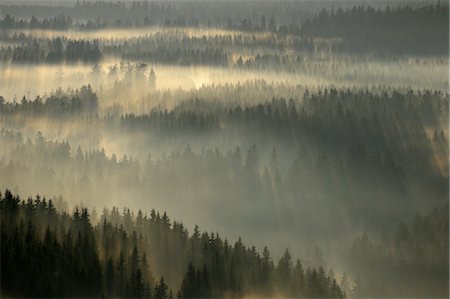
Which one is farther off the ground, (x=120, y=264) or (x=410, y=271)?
(x=410, y=271)

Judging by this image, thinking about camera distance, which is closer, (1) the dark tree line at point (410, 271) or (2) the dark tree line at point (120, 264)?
(2) the dark tree line at point (120, 264)

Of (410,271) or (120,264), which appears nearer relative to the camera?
(120,264)

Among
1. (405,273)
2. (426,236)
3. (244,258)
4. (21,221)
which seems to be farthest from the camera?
(426,236)

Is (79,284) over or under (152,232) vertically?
under

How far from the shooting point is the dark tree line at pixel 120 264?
9989 centimetres

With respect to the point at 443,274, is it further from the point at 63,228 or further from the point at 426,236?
the point at 63,228

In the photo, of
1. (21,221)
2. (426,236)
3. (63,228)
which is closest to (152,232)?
(63,228)

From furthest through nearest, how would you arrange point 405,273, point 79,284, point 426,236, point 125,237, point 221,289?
point 426,236, point 405,273, point 125,237, point 221,289, point 79,284

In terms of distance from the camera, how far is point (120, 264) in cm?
10944

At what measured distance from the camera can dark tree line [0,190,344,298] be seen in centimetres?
9989

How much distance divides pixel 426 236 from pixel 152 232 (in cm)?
8630

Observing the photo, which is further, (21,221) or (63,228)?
(63,228)

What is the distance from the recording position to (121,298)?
104188 millimetres

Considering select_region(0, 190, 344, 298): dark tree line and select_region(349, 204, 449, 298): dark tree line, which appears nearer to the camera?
select_region(0, 190, 344, 298): dark tree line
